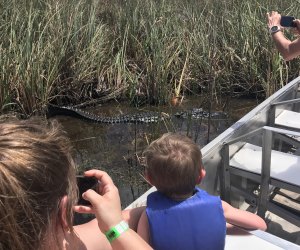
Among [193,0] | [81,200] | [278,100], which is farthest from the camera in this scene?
[193,0]

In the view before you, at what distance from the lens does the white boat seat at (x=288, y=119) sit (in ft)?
10.9

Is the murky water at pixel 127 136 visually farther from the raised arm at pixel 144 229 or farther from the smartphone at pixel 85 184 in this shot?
the smartphone at pixel 85 184

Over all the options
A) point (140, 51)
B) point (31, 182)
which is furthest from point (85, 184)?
point (140, 51)

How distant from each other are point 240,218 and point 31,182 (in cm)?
125

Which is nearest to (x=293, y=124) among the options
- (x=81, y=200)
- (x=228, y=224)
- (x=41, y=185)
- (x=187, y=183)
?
(x=228, y=224)

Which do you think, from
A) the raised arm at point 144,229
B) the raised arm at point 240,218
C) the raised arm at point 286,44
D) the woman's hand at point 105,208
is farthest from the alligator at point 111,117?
the woman's hand at point 105,208

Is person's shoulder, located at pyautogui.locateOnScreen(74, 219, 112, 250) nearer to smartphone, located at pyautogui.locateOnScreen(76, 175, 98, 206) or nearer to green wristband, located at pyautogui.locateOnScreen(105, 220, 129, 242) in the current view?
smartphone, located at pyautogui.locateOnScreen(76, 175, 98, 206)

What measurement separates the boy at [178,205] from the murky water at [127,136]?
1.92 m

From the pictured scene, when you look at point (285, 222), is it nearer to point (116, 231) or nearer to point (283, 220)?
point (283, 220)

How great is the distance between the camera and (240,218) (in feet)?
6.23

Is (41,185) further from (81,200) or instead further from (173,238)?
(173,238)

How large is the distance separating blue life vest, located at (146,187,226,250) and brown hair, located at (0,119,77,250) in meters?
0.64

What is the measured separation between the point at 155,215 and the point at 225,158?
1141 mm

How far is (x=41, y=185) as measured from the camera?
0.90m
